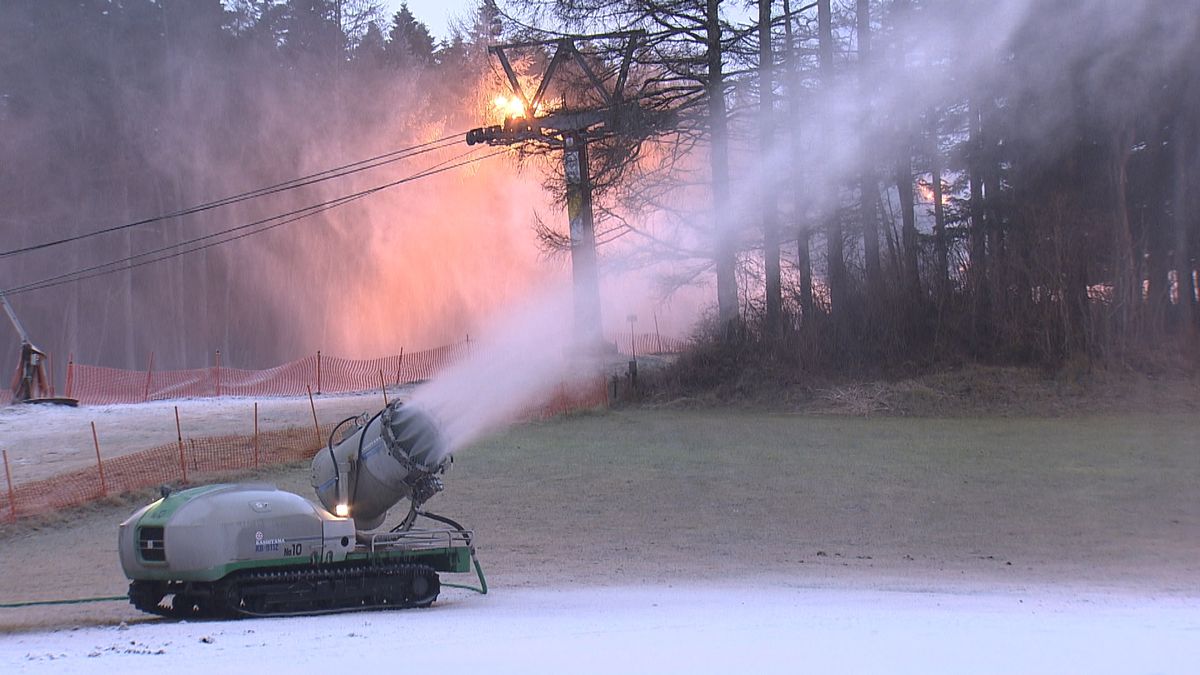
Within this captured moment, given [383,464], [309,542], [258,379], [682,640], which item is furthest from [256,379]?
[682,640]

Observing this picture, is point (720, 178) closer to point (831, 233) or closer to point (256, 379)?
point (831, 233)

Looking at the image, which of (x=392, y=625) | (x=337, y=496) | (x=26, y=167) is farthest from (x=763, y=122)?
(x=26, y=167)

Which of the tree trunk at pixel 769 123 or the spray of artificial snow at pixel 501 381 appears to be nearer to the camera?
the spray of artificial snow at pixel 501 381

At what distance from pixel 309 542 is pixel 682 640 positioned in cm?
477

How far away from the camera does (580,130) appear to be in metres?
33.3

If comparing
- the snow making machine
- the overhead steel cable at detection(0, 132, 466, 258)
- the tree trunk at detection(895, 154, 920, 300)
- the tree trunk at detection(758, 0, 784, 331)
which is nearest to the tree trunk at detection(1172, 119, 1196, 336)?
the tree trunk at detection(895, 154, 920, 300)

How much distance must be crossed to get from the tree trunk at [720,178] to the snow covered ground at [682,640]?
84.4 feet

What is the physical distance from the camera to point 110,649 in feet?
23.3

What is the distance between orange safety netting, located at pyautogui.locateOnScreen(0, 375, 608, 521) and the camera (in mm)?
19734

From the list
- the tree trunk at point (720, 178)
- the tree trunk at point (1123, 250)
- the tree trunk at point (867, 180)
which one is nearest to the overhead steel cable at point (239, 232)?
the tree trunk at point (720, 178)

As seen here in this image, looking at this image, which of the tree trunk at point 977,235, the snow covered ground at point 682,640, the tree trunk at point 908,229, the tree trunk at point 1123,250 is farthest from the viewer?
the tree trunk at point 908,229

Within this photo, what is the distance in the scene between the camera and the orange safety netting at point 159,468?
19734mm

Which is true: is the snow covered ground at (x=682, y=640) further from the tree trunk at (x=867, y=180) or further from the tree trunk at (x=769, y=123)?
the tree trunk at (x=769, y=123)

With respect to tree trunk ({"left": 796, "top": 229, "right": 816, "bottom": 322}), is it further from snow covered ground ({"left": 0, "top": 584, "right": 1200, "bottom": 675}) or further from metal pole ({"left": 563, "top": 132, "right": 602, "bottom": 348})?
snow covered ground ({"left": 0, "top": 584, "right": 1200, "bottom": 675})
